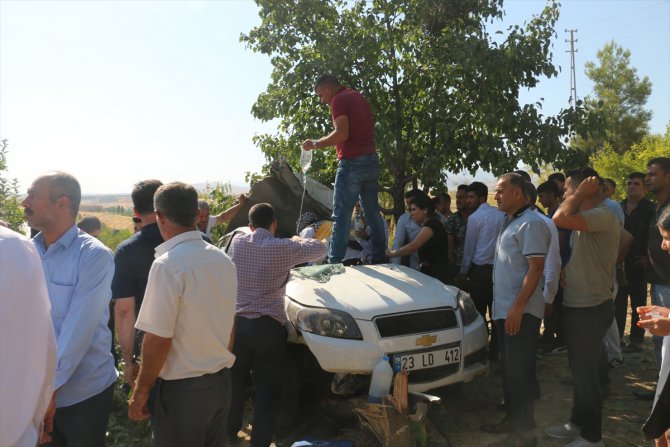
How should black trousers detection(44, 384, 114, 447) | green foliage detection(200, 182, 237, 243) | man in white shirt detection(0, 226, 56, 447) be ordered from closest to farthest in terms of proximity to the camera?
man in white shirt detection(0, 226, 56, 447) < black trousers detection(44, 384, 114, 447) < green foliage detection(200, 182, 237, 243)

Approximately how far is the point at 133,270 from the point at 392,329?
192 cm

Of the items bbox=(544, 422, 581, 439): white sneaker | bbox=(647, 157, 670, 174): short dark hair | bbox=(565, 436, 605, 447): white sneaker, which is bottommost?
bbox=(544, 422, 581, 439): white sneaker

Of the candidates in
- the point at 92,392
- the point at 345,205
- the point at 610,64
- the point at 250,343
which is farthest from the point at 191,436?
the point at 610,64

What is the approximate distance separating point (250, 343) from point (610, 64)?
41.9m

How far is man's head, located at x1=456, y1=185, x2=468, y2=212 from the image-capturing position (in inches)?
276

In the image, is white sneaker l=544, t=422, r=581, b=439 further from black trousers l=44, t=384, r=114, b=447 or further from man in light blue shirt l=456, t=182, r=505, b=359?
black trousers l=44, t=384, r=114, b=447

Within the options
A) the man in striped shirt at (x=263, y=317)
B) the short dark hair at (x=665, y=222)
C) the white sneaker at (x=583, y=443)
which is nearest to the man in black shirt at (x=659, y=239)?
the white sneaker at (x=583, y=443)

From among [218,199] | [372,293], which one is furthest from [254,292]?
[218,199]

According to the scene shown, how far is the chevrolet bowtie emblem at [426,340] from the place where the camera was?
4.23 meters

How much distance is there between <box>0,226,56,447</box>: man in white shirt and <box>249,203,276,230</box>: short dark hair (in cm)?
258

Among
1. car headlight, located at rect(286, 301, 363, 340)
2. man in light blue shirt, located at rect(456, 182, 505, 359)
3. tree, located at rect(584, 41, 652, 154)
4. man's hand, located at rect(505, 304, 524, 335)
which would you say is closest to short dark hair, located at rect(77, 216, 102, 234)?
car headlight, located at rect(286, 301, 363, 340)

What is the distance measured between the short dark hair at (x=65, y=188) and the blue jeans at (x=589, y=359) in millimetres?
3486

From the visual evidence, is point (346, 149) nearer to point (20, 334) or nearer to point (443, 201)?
point (443, 201)

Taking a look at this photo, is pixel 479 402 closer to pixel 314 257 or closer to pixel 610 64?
pixel 314 257
